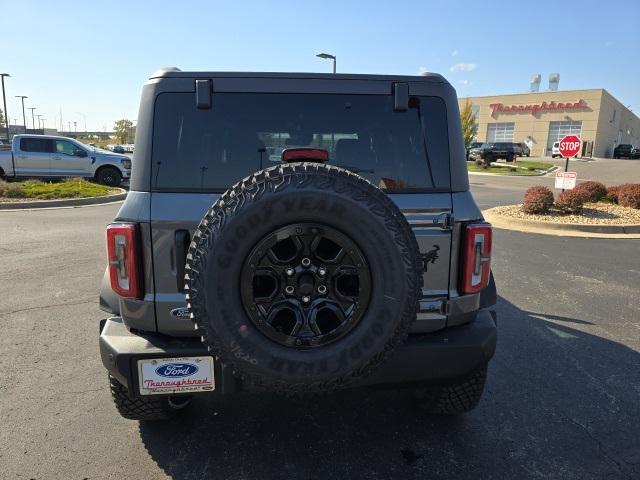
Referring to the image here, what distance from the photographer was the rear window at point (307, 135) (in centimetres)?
235

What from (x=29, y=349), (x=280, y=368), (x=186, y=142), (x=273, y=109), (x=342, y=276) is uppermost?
(x=273, y=109)

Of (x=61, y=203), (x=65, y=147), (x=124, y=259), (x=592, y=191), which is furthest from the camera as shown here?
(x=65, y=147)

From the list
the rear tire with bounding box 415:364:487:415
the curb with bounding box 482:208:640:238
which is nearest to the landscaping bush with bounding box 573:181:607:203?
the curb with bounding box 482:208:640:238

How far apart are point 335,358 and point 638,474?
5.93 ft

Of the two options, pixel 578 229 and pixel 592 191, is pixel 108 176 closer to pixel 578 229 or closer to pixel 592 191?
pixel 578 229

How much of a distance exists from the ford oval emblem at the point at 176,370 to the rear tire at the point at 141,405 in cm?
54

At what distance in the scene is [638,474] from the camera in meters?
2.41

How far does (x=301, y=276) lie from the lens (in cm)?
202

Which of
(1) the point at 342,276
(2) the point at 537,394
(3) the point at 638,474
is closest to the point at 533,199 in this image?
(2) the point at 537,394

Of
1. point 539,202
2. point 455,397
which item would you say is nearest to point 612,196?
point 539,202

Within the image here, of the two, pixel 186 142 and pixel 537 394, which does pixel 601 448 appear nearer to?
pixel 537 394

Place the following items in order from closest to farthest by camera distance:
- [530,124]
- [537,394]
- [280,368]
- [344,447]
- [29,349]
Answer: [280,368] < [344,447] < [537,394] < [29,349] < [530,124]

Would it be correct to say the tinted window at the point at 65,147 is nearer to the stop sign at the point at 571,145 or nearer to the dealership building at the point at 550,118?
the stop sign at the point at 571,145

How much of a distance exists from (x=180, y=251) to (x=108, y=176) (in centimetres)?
1729
